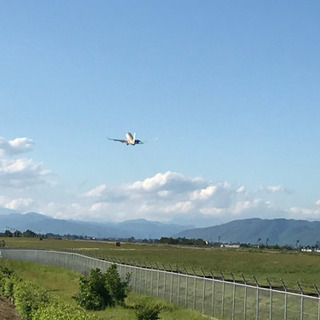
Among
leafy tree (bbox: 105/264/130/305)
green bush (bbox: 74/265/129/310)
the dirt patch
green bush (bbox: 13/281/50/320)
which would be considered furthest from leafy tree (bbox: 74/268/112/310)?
green bush (bbox: 13/281/50/320)

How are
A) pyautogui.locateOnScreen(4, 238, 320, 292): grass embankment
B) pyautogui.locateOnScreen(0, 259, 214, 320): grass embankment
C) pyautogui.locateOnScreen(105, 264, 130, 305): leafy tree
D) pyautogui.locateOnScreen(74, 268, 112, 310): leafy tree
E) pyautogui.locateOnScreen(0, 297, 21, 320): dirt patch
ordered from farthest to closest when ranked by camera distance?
pyautogui.locateOnScreen(4, 238, 320, 292): grass embankment < pyautogui.locateOnScreen(105, 264, 130, 305): leafy tree < pyautogui.locateOnScreen(74, 268, 112, 310): leafy tree < pyautogui.locateOnScreen(0, 259, 214, 320): grass embankment < pyautogui.locateOnScreen(0, 297, 21, 320): dirt patch

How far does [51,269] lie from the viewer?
299 feet

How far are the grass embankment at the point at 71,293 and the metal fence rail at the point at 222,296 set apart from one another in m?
0.91

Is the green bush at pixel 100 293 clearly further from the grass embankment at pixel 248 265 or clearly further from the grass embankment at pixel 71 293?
the grass embankment at pixel 248 265

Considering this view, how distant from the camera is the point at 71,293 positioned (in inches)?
2229

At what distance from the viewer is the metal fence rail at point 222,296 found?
3320cm

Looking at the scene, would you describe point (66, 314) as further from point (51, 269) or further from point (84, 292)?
point (51, 269)

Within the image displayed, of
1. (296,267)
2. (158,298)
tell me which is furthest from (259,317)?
(296,267)

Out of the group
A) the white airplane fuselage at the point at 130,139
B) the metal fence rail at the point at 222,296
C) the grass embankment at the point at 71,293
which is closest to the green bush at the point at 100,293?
the grass embankment at the point at 71,293

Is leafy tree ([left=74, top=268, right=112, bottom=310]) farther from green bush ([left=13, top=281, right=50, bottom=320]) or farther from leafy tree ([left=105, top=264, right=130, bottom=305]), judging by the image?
green bush ([left=13, top=281, right=50, bottom=320])

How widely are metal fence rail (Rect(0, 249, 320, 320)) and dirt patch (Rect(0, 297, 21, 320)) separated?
36.1ft

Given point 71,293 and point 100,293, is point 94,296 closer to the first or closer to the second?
point 100,293

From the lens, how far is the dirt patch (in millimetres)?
39353

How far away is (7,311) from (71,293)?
1392cm
